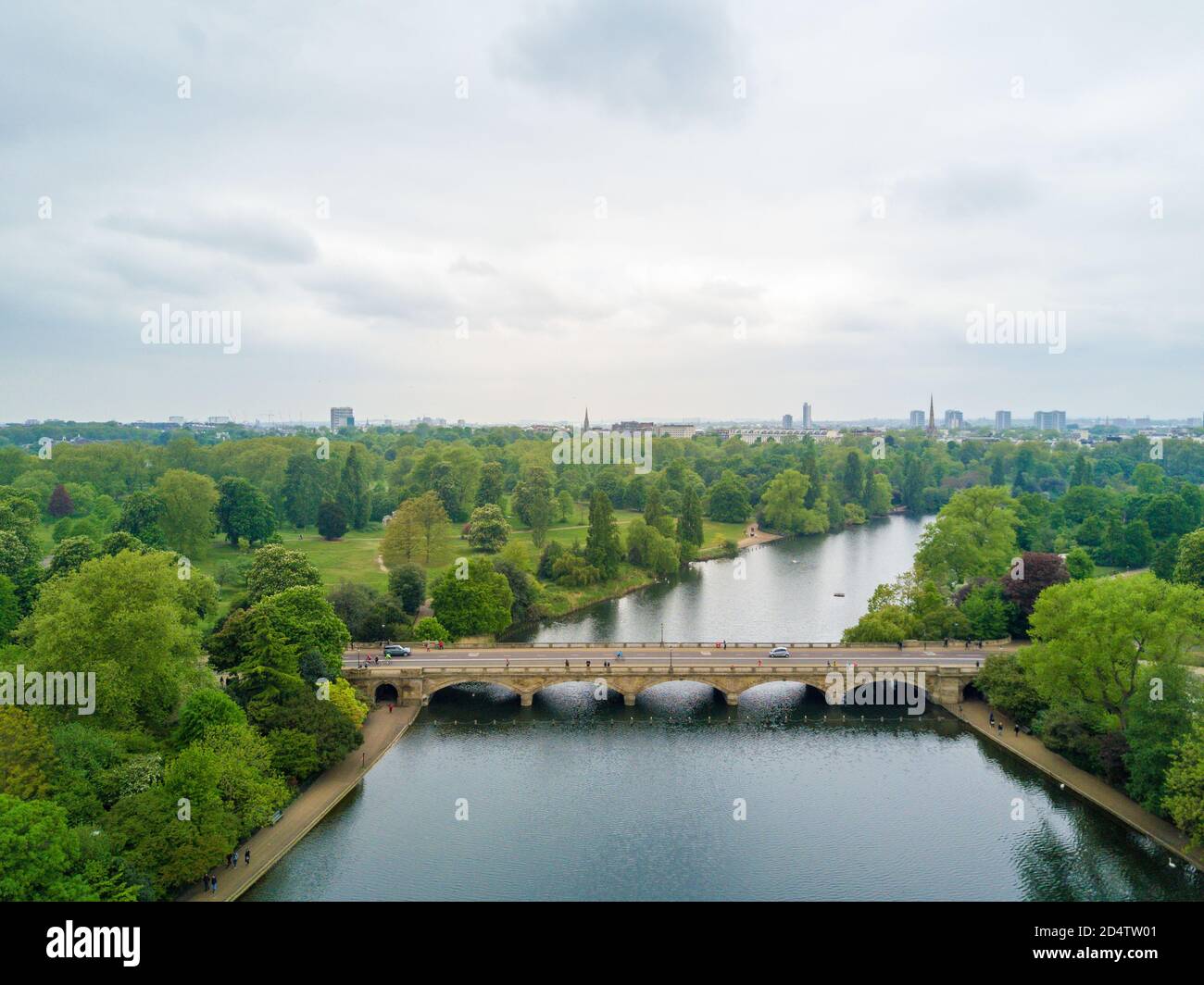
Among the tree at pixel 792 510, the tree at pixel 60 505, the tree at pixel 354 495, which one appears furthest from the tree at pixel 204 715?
the tree at pixel 792 510

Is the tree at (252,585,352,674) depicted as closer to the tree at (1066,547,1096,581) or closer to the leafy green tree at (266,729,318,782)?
the leafy green tree at (266,729,318,782)

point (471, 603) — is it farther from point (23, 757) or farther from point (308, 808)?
point (23, 757)

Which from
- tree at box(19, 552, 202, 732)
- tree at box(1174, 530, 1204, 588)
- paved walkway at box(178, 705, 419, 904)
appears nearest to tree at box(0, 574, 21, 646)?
tree at box(19, 552, 202, 732)

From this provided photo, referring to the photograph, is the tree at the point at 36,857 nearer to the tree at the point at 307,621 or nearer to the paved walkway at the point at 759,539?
the tree at the point at 307,621

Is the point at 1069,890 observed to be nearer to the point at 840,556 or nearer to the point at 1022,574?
the point at 1022,574

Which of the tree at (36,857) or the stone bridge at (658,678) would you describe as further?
the stone bridge at (658,678)
